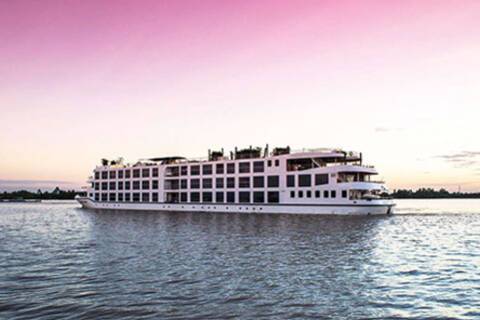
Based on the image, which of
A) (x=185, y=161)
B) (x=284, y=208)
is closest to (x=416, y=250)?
(x=284, y=208)

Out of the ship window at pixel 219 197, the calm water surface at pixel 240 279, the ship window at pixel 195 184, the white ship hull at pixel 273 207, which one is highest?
the ship window at pixel 195 184

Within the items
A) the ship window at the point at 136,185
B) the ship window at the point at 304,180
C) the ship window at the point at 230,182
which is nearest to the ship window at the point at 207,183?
the ship window at the point at 230,182

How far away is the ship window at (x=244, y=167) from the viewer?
3449 inches

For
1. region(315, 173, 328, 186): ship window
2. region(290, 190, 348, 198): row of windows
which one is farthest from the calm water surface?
region(315, 173, 328, 186): ship window

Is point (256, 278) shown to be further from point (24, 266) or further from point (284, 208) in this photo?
point (284, 208)

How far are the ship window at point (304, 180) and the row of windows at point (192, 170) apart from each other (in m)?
6.21

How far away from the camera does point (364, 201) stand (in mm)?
70625

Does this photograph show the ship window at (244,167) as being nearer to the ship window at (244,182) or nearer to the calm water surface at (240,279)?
the ship window at (244,182)

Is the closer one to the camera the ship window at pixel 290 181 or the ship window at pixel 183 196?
the ship window at pixel 290 181

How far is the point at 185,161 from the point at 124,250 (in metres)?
72.4

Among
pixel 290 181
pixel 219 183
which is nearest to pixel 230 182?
pixel 219 183

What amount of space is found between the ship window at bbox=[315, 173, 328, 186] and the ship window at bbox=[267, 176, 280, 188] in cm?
841

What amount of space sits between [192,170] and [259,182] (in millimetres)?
19830

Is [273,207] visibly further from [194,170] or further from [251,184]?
[194,170]
